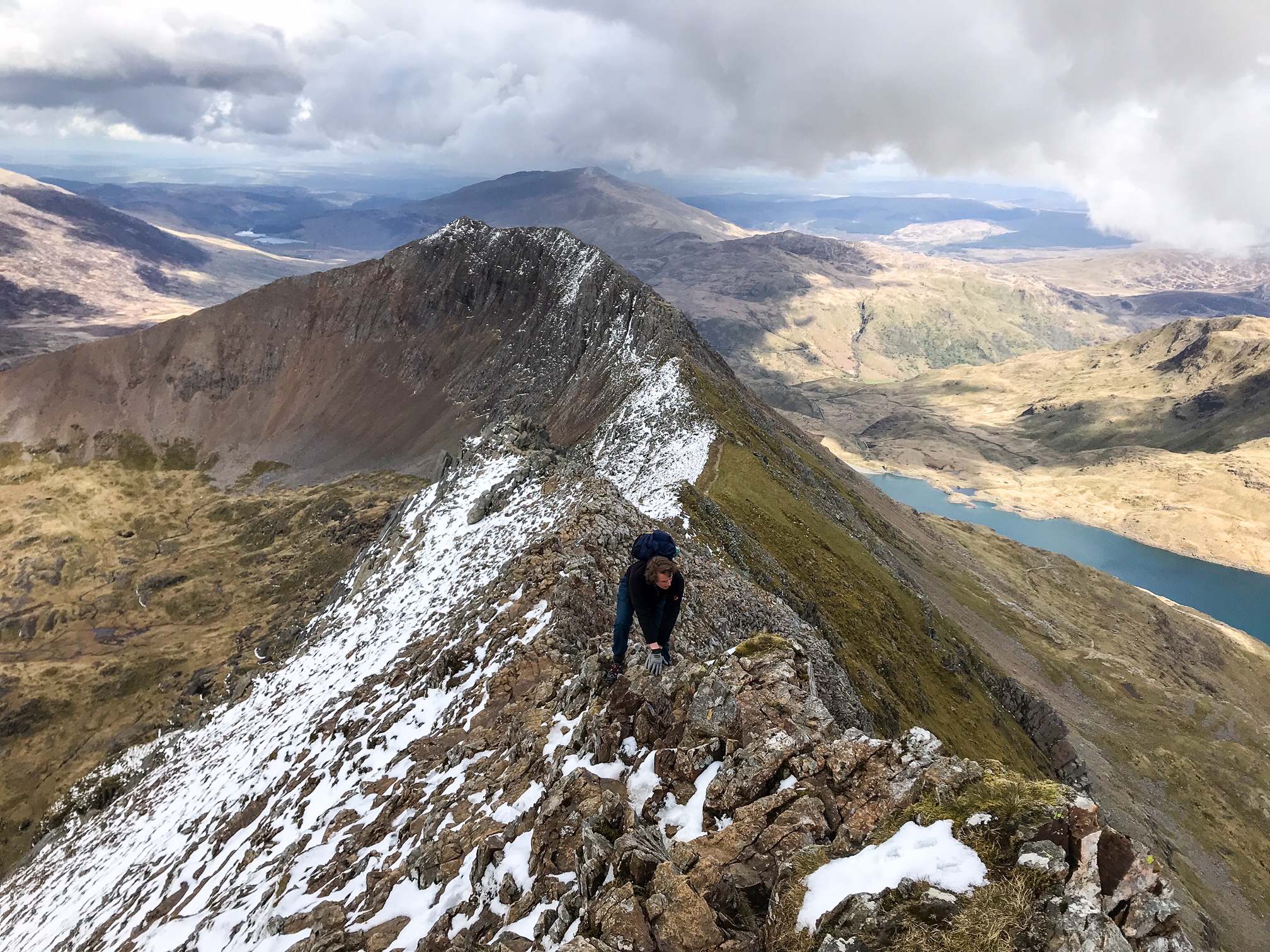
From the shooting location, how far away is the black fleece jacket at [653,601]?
41.1ft

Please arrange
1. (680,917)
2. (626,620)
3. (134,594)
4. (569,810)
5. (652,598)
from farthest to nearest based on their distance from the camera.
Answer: (134,594)
(626,620)
(652,598)
(569,810)
(680,917)

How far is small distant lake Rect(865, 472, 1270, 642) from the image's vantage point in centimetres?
15312

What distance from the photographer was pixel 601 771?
11555mm

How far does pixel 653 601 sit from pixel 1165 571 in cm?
22376

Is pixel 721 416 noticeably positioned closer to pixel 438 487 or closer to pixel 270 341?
pixel 438 487

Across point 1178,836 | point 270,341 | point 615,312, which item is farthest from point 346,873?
point 270,341

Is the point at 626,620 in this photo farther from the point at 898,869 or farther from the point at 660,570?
the point at 898,869

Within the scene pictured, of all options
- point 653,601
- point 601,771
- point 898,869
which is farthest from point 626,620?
point 898,869

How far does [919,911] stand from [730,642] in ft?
61.6

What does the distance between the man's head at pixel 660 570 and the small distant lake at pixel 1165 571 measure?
183m

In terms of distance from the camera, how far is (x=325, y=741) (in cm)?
2175

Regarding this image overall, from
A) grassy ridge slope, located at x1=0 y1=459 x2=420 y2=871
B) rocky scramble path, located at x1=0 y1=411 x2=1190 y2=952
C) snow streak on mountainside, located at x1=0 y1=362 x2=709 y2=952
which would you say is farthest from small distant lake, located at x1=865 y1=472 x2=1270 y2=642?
rocky scramble path, located at x1=0 y1=411 x2=1190 y2=952

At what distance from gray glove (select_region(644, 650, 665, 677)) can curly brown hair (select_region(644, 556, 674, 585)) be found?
1.91 metres

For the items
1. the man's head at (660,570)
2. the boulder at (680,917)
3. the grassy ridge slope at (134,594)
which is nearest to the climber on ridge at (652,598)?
the man's head at (660,570)
